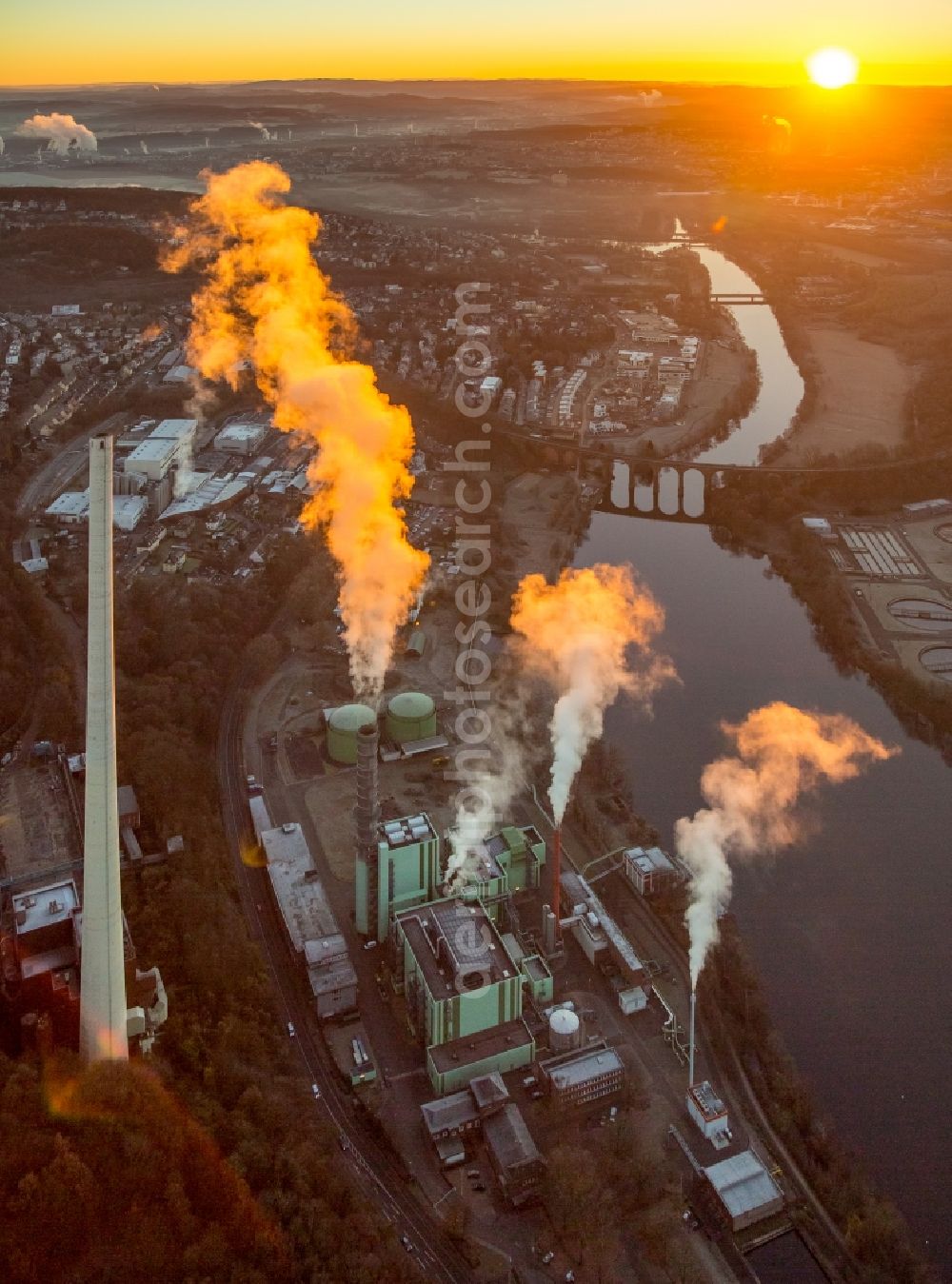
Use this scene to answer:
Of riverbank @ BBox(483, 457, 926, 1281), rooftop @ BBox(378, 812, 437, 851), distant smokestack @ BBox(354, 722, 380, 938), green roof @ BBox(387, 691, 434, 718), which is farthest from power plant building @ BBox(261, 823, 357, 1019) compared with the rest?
riverbank @ BBox(483, 457, 926, 1281)

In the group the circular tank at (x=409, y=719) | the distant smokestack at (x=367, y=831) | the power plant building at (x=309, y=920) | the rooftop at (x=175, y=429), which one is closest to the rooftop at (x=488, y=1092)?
the power plant building at (x=309, y=920)

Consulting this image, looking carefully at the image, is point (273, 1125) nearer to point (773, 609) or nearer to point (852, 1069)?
point (852, 1069)

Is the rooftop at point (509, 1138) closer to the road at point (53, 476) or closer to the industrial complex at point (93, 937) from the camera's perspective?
the industrial complex at point (93, 937)

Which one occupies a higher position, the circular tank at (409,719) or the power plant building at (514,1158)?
the circular tank at (409,719)

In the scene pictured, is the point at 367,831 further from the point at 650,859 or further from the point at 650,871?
the point at 650,859

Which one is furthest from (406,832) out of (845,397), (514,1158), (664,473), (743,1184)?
(845,397)

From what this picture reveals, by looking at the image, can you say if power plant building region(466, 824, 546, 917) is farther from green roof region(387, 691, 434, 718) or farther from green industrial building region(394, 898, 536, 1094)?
green roof region(387, 691, 434, 718)

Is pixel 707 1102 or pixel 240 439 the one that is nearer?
pixel 707 1102
